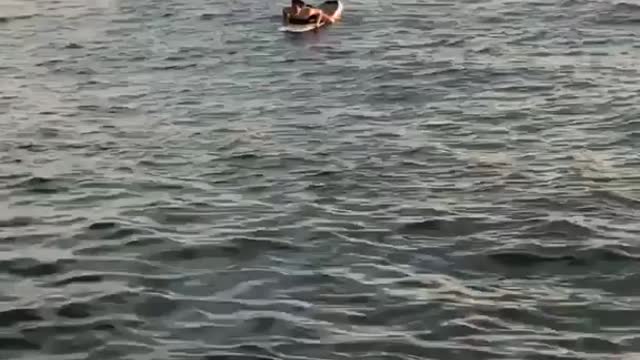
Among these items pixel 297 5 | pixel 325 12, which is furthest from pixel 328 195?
pixel 325 12

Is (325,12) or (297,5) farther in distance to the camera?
(325,12)

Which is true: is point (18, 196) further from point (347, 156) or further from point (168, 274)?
point (347, 156)

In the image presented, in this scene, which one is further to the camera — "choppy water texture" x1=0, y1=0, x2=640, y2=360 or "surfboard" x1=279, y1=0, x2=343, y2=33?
"surfboard" x1=279, y1=0, x2=343, y2=33

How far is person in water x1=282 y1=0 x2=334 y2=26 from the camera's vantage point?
27672mm

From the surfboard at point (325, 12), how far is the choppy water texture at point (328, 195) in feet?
4.12

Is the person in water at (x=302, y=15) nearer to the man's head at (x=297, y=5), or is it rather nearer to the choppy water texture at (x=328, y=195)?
the man's head at (x=297, y=5)

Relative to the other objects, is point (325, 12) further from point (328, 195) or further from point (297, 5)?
point (328, 195)

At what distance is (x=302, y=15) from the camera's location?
27.7m

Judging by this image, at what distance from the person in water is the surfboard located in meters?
0.11

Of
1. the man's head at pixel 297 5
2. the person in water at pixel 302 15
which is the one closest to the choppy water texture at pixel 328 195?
the person in water at pixel 302 15

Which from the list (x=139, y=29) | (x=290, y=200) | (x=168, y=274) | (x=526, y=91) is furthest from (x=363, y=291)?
(x=139, y=29)

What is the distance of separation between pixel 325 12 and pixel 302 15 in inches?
A: 57.4

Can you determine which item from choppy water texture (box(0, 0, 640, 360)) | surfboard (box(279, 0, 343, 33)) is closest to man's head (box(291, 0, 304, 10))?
surfboard (box(279, 0, 343, 33))

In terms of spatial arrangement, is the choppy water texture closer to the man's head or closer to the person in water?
the person in water
